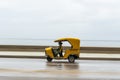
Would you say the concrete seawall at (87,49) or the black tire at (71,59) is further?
the concrete seawall at (87,49)

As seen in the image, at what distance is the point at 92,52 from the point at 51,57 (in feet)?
31.4

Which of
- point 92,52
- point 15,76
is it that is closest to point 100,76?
point 15,76

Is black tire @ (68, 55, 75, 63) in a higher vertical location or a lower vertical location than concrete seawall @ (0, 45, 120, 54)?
lower

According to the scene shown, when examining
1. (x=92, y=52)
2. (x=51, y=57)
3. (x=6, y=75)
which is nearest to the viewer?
(x=6, y=75)

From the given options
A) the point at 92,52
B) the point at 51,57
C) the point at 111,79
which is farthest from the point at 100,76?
the point at 92,52

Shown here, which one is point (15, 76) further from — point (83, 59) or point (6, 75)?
point (83, 59)

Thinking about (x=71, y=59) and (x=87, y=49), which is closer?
(x=71, y=59)

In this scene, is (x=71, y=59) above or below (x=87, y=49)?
below

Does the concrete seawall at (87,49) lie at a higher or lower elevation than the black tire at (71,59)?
higher

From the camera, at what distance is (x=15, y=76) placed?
17906 millimetres

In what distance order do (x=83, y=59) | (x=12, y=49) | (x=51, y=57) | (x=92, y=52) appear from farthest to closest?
(x=12, y=49), (x=92, y=52), (x=83, y=59), (x=51, y=57)

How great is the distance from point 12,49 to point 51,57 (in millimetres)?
12757

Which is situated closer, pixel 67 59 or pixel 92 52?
pixel 67 59

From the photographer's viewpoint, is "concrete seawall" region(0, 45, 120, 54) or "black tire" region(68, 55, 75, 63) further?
"concrete seawall" region(0, 45, 120, 54)
